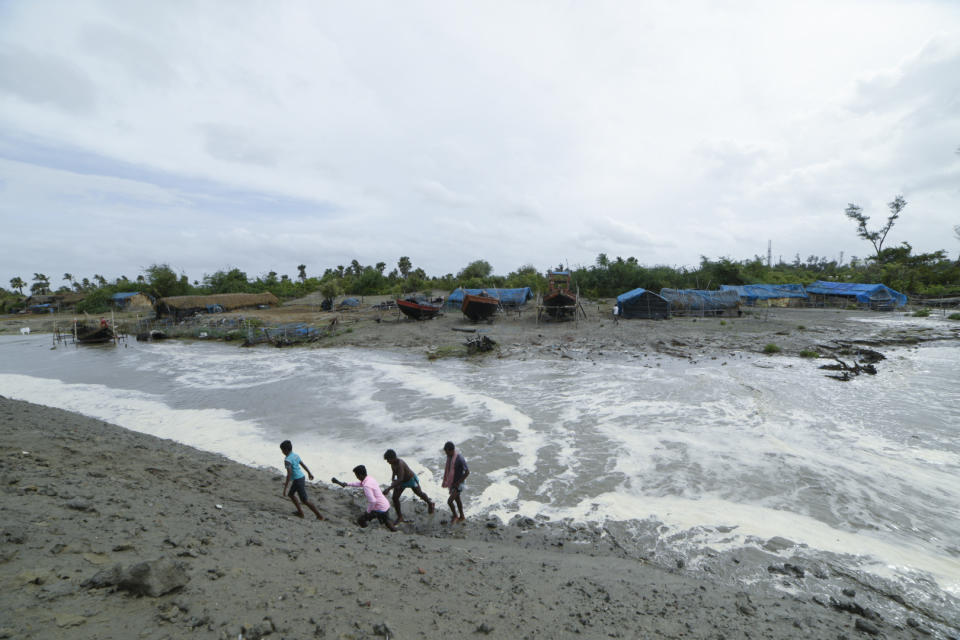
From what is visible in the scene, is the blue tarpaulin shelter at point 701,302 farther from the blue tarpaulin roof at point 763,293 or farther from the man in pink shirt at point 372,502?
the man in pink shirt at point 372,502

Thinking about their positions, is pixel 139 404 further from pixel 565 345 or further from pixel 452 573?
pixel 565 345

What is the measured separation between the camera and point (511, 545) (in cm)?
548

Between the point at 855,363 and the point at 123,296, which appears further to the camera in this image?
the point at 123,296

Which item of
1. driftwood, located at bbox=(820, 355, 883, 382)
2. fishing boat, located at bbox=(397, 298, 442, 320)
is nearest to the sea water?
driftwood, located at bbox=(820, 355, 883, 382)

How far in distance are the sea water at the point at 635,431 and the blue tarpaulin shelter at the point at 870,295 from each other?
21196mm

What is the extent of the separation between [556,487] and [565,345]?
15.2 m

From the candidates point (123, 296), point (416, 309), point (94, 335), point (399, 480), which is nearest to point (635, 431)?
point (399, 480)

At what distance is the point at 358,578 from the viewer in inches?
149

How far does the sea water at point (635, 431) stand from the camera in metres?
6.42

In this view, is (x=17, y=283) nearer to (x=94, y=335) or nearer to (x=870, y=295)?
(x=94, y=335)

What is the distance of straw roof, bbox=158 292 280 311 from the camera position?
4122 cm

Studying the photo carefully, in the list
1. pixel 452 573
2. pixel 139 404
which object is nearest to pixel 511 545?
pixel 452 573

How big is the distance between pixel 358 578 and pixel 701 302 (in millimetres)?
34730

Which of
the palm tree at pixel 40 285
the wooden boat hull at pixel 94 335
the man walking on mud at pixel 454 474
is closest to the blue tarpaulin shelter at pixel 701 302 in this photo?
the man walking on mud at pixel 454 474
